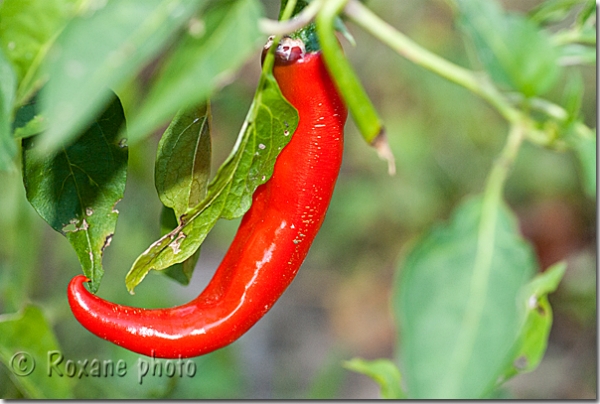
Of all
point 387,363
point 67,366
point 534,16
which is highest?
point 534,16

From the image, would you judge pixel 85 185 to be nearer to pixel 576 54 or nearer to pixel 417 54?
pixel 417 54

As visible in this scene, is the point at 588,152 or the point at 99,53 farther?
the point at 588,152

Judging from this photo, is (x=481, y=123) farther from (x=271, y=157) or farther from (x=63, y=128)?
(x=63, y=128)

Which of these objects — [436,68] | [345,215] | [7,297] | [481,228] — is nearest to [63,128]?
[436,68]

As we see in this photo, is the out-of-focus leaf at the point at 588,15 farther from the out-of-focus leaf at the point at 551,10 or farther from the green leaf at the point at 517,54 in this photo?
the green leaf at the point at 517,54

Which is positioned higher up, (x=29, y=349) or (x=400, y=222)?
(x=29, y=349)

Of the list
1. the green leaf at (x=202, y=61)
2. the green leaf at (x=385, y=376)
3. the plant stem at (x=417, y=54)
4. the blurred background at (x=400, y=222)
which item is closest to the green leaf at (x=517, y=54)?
the plant stem at (x=417, y=54)

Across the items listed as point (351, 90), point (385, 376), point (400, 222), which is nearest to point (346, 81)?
point (351, 90)
